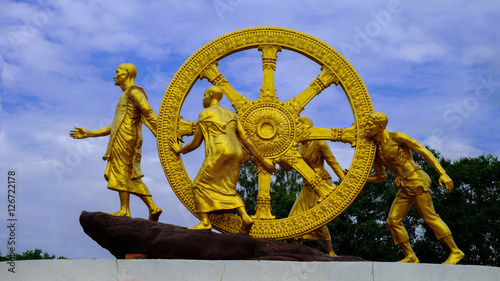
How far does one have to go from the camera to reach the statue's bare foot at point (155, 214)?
32.1 ft

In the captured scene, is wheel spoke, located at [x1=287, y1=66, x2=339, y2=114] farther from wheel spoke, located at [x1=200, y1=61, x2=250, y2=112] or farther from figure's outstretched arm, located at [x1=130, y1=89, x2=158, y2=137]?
figure's outstretched arm, located at [x1=130, y1=89, x2=158, y2=137]

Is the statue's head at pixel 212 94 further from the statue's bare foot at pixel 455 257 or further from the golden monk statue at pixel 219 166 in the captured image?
the statue's bare foot at pixel 455 257

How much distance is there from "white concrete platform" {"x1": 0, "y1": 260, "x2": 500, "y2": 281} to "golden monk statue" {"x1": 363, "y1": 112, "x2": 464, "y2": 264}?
6.11 ft

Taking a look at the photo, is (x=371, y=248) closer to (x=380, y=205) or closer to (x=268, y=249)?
(x=380, y=205)

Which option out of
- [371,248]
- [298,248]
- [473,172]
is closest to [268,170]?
[298,248]

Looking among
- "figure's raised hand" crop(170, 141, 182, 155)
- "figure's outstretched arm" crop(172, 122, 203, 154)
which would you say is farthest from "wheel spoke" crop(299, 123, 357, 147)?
"figure's raised hand" crop(170, 141, 182, 155)

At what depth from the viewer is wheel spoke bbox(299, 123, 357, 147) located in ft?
32.3

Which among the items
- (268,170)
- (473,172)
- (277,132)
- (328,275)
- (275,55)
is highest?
(473,172)

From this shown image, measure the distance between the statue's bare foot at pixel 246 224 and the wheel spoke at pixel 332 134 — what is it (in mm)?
1784

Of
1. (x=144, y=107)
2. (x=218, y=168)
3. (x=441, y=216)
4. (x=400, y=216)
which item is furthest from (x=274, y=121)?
(x=441, y=216)

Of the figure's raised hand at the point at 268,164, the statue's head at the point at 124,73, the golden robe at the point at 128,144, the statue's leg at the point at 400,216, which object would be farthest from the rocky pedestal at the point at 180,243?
the statue's head at the point at 124,73

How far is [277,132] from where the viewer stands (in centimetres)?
980

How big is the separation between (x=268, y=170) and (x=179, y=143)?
1549mm

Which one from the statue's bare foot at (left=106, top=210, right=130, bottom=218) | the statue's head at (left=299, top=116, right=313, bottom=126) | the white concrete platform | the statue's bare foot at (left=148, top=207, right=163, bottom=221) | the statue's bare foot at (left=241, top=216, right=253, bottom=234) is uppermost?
the statue's head at (left=299, top=116, right=313, bottom=126)
